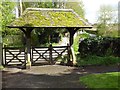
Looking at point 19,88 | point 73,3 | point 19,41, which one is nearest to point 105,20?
point 73,3

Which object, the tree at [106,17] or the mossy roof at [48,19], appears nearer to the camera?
the mossy roof at [48,19]

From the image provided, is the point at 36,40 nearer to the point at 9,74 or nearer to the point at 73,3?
the point at 73,3

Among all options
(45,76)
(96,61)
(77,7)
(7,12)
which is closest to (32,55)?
(45,76)

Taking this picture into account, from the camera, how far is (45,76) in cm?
1320

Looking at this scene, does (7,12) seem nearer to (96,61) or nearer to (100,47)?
(100,47)

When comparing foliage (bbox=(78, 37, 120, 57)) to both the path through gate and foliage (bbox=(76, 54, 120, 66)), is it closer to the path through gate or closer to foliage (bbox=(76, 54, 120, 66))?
foliage (bbox=(76, 54, 120, 66))

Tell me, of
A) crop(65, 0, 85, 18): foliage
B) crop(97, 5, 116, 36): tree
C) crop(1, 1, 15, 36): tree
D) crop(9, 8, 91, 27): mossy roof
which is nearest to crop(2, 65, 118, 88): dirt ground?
crop(9, 8, 91, 27): mossy roof

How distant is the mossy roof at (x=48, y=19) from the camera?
15.9 metres

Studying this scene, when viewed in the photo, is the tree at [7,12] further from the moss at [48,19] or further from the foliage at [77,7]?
the moss at [48,19]

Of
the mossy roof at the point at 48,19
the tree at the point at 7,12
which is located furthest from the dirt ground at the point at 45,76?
the tree at the point at 7,12

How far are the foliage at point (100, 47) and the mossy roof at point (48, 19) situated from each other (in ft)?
9.85

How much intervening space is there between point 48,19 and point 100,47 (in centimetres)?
505

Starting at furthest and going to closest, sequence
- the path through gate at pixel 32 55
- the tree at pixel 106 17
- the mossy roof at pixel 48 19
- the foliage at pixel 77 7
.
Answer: the tree at pixel 106 17 → the foliage at pixel 77 7 → the path through gate at pixel 32 55 → the mossy roof at pixel 48 19

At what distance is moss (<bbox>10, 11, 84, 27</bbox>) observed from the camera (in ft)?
52.2
